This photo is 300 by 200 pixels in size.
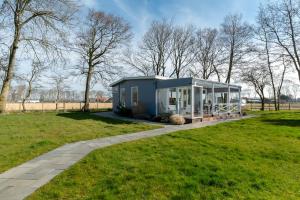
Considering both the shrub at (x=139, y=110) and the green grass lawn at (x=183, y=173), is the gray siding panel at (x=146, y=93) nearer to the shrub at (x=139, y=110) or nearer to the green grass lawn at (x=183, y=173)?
the shrub at (x=139, y=110)

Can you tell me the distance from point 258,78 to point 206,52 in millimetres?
7281

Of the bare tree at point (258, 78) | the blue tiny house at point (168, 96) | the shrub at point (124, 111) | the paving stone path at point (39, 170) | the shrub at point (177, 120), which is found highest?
the bare tree at point (258, 78)

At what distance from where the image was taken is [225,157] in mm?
5801

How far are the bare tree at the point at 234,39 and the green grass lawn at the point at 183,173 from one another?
78.3 feet

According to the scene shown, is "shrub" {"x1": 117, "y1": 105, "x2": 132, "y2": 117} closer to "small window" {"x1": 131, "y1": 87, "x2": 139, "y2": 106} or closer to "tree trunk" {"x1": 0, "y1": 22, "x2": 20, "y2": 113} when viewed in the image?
"small window" {"x1": 131, "y1": 87, "x2": 139, "y2": 106}

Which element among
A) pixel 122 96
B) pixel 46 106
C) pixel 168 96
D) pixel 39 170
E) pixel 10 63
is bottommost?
pixel 39 170

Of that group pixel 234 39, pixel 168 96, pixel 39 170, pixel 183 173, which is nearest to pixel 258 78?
pixel 234 39

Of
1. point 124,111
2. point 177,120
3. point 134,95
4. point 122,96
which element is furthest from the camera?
point 122,96

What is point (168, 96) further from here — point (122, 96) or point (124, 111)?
point (122, 96)

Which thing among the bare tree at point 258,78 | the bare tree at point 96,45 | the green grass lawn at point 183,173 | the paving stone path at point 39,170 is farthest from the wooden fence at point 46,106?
the green grass lawn at point 183,173

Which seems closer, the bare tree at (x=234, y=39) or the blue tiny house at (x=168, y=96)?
the blue tiny house at (x=168, y=96)

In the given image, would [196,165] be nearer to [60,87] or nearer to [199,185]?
[199,185]

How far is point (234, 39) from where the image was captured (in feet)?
97.8

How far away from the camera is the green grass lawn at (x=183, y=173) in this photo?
3787mm
